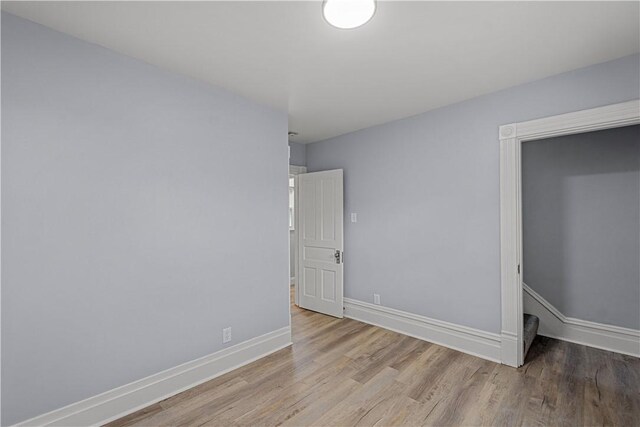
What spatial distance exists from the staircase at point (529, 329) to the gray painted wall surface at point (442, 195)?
0.38 metres

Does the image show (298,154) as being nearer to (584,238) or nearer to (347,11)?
(347,11)

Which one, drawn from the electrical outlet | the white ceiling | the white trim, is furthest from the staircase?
the white trim

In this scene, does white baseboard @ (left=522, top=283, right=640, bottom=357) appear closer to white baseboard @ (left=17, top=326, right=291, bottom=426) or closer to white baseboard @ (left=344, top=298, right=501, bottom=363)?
white baseboard @ (left=344, top=298, right=501, bottom=363)

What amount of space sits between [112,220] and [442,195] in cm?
299

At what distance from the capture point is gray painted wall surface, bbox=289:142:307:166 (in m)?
4.59

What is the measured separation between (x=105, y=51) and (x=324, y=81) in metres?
1.60

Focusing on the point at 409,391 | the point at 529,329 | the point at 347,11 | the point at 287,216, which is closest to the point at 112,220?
the point at 287,216

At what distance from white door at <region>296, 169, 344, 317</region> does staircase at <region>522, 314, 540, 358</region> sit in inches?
81.4

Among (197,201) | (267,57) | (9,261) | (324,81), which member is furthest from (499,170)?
(9,261)

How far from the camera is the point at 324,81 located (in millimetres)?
2629

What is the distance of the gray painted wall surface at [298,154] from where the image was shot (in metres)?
4.59

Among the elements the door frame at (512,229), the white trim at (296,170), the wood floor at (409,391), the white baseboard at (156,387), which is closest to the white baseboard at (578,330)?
the wood floor at (409,391)

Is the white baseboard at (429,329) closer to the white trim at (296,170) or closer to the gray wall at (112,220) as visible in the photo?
the gray wall at (112,220)

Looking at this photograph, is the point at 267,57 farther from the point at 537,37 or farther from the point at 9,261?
the point at 9,261
